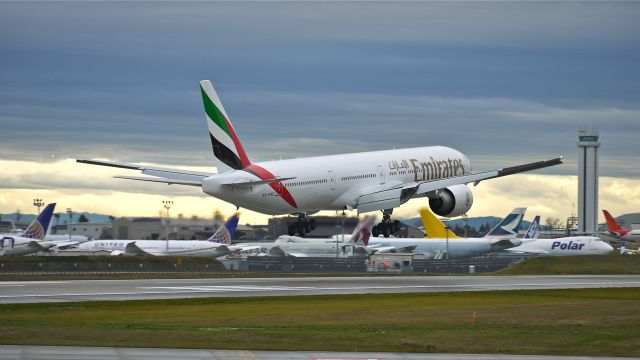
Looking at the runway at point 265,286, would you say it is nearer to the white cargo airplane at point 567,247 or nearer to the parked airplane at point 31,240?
the white cargo airplane at point 567,247

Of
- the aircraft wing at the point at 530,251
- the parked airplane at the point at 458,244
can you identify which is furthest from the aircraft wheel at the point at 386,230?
the aircraft wing at the point at 530,251

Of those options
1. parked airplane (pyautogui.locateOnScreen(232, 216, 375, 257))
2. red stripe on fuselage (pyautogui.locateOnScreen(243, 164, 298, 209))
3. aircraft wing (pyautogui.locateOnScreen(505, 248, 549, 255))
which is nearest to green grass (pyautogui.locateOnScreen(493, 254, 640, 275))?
aircraft wing (pyautogui.locateOnScreen(505, 248, 549, 255))

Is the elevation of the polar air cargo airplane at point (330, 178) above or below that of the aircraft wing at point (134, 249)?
above

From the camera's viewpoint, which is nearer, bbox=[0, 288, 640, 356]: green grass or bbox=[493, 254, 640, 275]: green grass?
bbox=[0, 288, 640, 356]: green grass

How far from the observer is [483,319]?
188 feet

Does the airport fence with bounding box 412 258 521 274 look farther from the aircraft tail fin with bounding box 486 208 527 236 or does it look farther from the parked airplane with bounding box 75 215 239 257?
the parked airplane with bounding box 75 215 239 257

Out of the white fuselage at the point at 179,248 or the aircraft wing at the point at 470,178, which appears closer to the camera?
the aircraft wing at the point at 470,178

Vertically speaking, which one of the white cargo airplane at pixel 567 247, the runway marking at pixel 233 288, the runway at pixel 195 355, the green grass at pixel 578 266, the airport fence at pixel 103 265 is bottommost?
the runway at pixel 195 355

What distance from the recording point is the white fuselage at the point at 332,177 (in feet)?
222

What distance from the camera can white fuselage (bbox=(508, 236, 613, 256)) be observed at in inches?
5566

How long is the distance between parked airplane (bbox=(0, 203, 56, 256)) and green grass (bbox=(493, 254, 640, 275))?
63.0m

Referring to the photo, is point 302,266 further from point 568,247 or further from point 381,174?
point 568,247

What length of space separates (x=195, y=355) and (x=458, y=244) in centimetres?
10651

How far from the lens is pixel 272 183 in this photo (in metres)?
68.2
